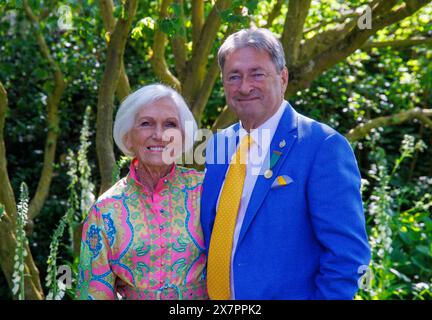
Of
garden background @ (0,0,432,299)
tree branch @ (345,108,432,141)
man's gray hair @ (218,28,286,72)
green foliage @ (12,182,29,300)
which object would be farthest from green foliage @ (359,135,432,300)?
man's gray hair @ (218,28,286,72)

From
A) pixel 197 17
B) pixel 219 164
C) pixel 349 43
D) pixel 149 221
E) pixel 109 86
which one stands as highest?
pixel 197 17

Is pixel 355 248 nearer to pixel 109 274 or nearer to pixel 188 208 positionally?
pixel 188 208

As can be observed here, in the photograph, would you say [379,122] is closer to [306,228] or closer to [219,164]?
[219,164]

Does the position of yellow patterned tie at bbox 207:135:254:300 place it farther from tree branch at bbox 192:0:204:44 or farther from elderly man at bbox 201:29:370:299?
tree branch at bbox 192:0:204:44

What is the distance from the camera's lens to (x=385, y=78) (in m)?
7.14

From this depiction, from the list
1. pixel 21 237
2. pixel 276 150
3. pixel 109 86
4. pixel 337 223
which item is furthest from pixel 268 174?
pixel 109 86

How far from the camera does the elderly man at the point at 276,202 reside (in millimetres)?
2361

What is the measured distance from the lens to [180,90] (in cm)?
467

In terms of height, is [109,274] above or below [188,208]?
below

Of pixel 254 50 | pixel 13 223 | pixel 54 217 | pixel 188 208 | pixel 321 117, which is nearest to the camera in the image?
pixel 254 50

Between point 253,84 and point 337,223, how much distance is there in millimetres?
577

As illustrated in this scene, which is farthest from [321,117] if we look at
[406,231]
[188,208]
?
[188,208]

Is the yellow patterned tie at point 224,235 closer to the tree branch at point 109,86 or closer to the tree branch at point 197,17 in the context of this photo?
the tree branch at point 109,86

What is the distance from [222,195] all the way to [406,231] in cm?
355
